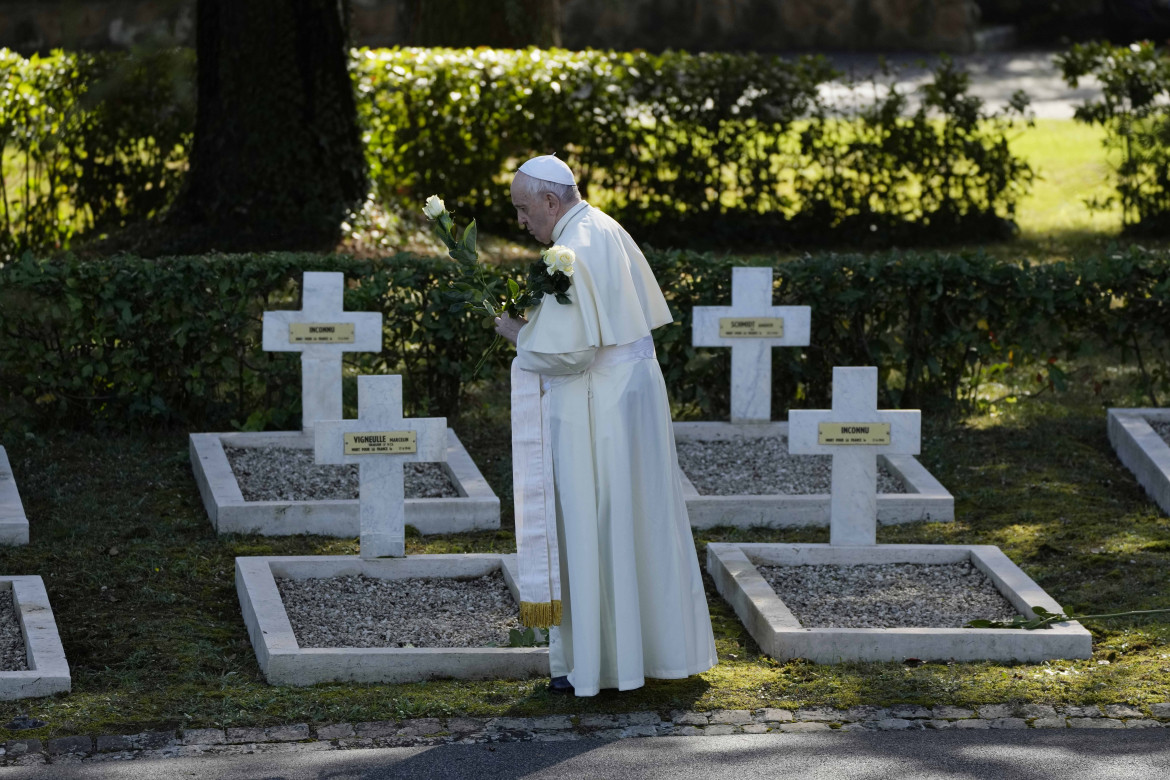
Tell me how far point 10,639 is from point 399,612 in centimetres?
Result: 137

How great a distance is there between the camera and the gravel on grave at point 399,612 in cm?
575

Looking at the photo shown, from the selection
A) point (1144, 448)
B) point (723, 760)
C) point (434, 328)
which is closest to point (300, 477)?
point (434, 328)

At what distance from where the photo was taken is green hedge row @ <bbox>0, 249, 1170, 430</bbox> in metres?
8.35

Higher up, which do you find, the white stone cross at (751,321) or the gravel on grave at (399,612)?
the white stone cross at (751,321)

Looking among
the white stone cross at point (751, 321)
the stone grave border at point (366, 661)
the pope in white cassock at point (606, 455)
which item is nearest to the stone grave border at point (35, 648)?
the stone grave border at point (366, 661)

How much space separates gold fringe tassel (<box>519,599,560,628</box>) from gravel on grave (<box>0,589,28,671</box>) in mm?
1673

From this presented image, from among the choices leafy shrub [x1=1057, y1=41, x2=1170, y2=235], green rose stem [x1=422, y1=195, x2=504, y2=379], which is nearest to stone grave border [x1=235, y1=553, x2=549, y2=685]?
green rose stem [x1=422, y1=195, x2=504, y2=379]

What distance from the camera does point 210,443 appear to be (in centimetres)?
809

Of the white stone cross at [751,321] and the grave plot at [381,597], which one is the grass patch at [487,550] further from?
the white stone cross at [751,321]

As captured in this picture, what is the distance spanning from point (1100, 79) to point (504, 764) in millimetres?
10632

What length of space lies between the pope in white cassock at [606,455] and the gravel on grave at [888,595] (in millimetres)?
957

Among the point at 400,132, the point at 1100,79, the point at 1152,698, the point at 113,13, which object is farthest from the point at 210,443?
the point at 113,13

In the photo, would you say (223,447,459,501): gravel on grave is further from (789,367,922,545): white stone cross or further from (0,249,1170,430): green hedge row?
(789,367,922,545): white stone cross

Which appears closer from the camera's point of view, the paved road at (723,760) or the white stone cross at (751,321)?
the paved road at (723,760)
